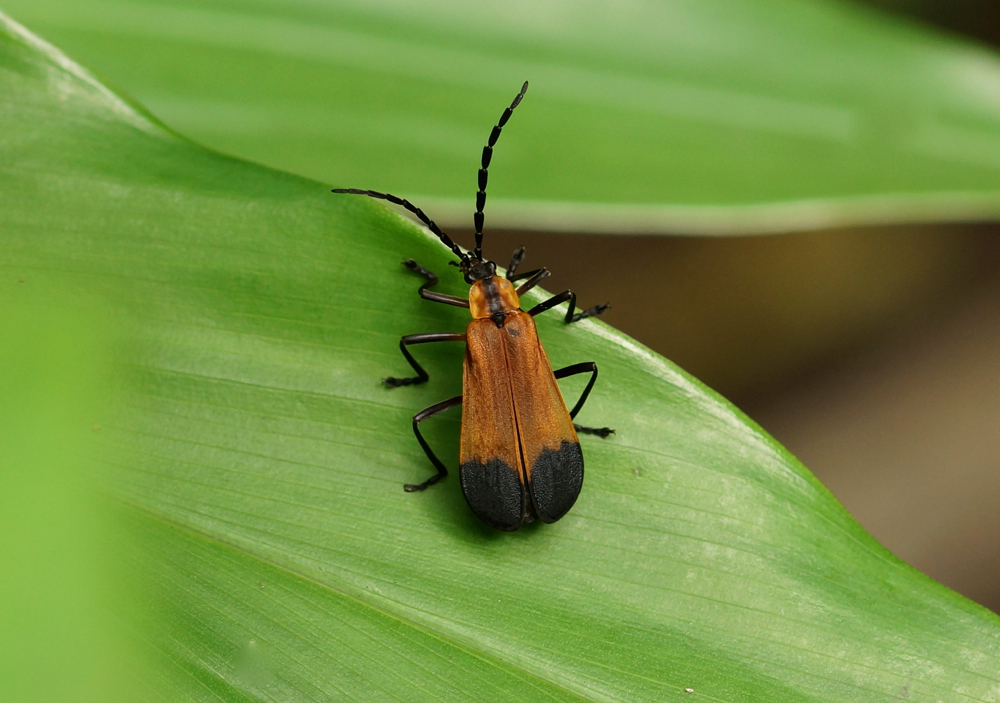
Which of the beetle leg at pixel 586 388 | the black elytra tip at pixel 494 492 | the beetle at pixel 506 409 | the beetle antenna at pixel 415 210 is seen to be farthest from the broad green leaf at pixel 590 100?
the black elytra tip at pixel 494 492

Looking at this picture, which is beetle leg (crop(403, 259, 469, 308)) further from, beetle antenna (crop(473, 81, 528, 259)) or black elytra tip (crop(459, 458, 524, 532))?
black elytra tip (crop(459, 458, 524, 532))

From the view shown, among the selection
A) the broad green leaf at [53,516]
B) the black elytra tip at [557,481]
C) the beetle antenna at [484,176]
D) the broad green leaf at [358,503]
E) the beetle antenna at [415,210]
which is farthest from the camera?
the beetle antenna at [484,176]

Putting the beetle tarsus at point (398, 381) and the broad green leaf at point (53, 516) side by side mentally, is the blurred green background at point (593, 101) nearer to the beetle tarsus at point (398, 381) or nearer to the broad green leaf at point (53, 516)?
the beetle tarsus at point (398, 381)

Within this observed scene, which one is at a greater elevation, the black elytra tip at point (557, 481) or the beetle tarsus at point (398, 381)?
the beetle tarsus at point (398, 381)

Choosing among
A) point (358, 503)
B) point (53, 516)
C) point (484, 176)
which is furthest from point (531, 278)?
point (53, 516)

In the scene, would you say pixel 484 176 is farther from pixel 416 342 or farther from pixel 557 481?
pixel 557 481

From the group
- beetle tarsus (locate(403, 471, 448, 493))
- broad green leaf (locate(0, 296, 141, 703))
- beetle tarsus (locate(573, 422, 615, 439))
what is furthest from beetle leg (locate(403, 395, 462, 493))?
broad green leaf (locate(0, 296, 141, 703))
